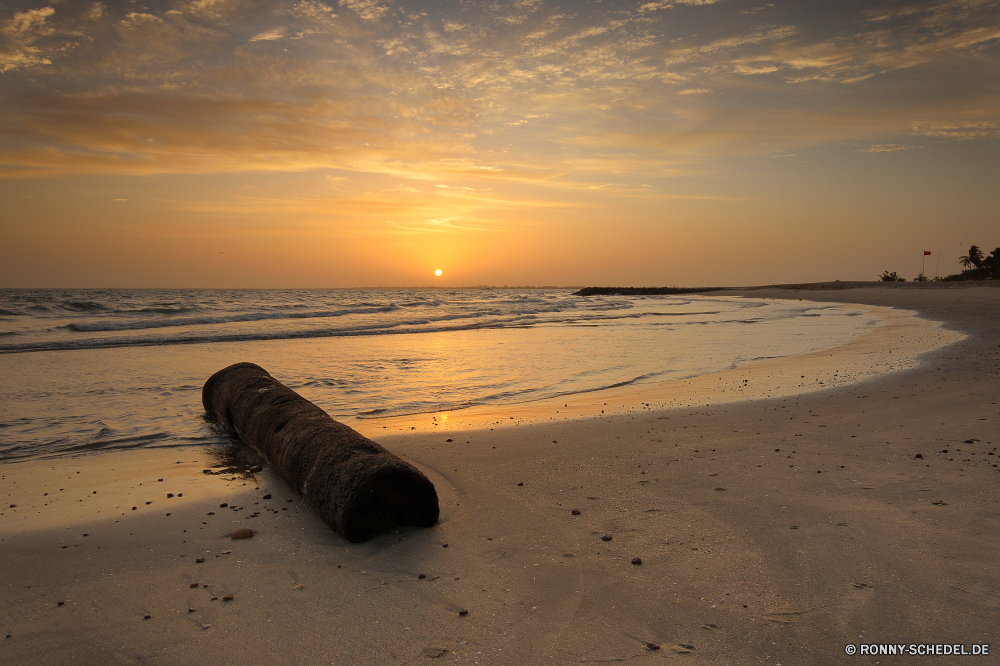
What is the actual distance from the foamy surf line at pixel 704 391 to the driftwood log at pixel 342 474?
1.58 m

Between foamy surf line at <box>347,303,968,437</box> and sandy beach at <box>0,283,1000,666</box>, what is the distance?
4.56 ft

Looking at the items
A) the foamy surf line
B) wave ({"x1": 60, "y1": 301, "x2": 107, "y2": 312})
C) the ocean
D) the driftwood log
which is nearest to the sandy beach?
the driftwood log

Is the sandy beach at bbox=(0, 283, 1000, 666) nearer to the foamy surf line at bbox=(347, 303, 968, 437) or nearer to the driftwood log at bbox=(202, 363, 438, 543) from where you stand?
the driftwood log at bbox=(202, 363, 438, 543)

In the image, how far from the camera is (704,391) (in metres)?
9.38

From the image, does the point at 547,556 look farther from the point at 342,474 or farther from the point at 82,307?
the point at 82,307

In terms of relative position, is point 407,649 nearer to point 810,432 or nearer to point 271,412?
point 271,412

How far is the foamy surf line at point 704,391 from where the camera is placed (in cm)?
775

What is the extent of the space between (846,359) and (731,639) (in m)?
11.8

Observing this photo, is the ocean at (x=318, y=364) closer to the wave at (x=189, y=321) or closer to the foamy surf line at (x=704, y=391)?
the wave at (x=189, y=321)

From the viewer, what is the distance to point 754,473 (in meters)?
4.96

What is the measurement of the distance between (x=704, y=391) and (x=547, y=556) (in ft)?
21.6

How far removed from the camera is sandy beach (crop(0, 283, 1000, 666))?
2.75 m

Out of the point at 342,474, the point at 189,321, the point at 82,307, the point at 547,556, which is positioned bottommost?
the point at 547,556

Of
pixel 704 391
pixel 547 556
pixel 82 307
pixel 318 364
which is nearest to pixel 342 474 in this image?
pixel 547 556
